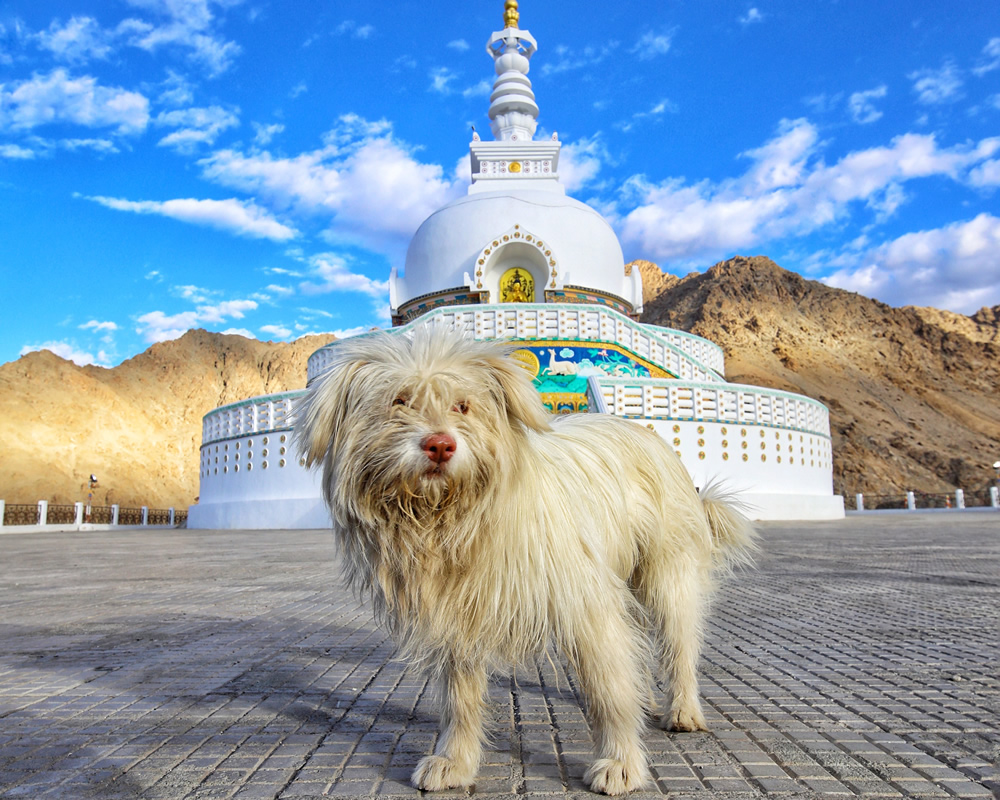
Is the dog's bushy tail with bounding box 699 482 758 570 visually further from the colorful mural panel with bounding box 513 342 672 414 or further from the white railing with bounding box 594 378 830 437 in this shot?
the colorful mural panel with bounding box 513 342 672 414

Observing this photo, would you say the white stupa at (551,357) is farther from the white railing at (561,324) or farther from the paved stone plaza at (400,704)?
the paved stone plaza at (400,704)

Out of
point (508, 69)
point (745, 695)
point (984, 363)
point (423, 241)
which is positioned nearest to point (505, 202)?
point (423, 241)

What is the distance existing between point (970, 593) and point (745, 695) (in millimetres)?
3855

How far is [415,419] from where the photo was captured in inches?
85.5

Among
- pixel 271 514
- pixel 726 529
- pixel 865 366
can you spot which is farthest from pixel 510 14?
pixel 865 366

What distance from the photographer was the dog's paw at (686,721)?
2758 mm

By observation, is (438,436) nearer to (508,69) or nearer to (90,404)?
(508,69)

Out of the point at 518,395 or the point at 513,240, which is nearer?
the point at 518,395

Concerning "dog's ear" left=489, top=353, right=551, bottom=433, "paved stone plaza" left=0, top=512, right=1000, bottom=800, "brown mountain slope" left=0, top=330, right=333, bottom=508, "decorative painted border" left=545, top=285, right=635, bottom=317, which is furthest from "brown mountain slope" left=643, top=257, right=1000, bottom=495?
"dog's ear" left=489, top=353, right=551, bottom=433

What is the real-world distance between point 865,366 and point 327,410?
6681 cm

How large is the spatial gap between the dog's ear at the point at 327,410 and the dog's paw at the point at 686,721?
1630 millimetres

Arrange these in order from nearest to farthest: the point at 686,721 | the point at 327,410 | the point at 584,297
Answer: the point at 327,410
the point at 686,721
the point at 584,297

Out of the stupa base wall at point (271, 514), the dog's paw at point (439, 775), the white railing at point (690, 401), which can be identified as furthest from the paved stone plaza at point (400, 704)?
the stupa base wall at point (271, 514)

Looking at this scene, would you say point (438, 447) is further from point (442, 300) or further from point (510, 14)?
point (510, 14)
